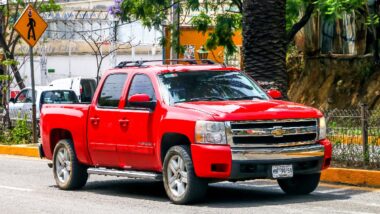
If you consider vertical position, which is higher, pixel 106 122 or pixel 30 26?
pixel 30 26

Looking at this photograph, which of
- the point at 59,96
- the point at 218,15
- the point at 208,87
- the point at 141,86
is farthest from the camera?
the point at 59,96

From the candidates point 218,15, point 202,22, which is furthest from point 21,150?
point 218,15

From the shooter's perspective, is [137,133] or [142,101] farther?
[137,133]

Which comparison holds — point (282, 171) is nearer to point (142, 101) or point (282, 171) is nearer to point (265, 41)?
point (142, 101)

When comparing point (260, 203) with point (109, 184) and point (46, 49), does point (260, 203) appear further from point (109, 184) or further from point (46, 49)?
point (46, 49)

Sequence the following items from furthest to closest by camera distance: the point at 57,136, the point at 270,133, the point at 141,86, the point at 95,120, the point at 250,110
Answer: the point at 57,136 → the point at 95,120 → the point at 141,86 → the point at 250,110 → the point at 270,133

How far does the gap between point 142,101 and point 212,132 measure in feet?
4.78

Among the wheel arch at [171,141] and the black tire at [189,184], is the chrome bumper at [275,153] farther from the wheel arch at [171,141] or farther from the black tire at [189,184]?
the wheel arch at [171,141]

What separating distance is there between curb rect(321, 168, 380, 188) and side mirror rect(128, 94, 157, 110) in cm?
337

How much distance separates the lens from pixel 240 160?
11.8 metres

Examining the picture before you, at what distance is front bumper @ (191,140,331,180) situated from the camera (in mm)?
11758

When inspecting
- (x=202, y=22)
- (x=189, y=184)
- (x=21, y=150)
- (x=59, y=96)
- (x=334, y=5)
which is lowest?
(x=21, y=150)

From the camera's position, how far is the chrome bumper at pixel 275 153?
11.8 m

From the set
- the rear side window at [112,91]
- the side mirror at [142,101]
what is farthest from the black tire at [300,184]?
the rear side window at [112,91]
